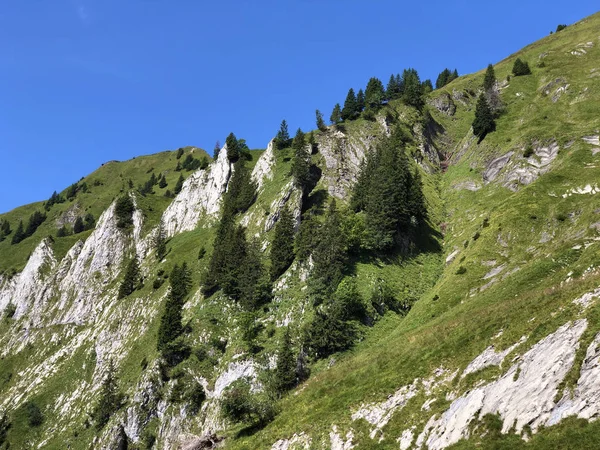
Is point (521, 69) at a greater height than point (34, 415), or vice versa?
point (521, 69)

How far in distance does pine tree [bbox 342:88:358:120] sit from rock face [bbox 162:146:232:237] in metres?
44.1

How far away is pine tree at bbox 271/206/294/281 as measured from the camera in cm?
8331

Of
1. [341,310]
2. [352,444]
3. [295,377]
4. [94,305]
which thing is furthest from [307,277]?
[94,305]

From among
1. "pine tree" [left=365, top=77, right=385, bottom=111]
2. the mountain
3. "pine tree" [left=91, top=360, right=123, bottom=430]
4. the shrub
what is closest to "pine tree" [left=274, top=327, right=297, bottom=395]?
the mountain

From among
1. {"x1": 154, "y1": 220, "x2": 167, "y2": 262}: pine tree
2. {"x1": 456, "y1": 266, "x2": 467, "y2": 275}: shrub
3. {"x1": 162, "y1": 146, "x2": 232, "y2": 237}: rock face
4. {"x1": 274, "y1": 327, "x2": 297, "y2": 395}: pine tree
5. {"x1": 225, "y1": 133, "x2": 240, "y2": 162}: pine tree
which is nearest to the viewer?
{"x1": 274, "y1": 327, "x2": 297, "y2": 395}: pine tree

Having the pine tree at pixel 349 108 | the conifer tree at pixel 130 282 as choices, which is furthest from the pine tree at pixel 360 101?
the conifer tree at pixel 130 282

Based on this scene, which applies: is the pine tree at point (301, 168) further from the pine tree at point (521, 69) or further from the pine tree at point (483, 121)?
the pine tree at point (521, 69)

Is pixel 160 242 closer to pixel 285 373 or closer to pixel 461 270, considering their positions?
pixel 285 373

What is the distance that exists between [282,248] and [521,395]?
65606 mm

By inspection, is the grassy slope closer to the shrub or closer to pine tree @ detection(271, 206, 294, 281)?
the shrub

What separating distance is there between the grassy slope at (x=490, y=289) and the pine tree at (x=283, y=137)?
5165 centimetres

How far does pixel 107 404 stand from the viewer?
79625mm

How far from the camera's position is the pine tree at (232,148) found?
14350 centimetres

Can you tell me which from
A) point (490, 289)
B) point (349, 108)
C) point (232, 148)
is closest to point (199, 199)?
point (232, 148)
